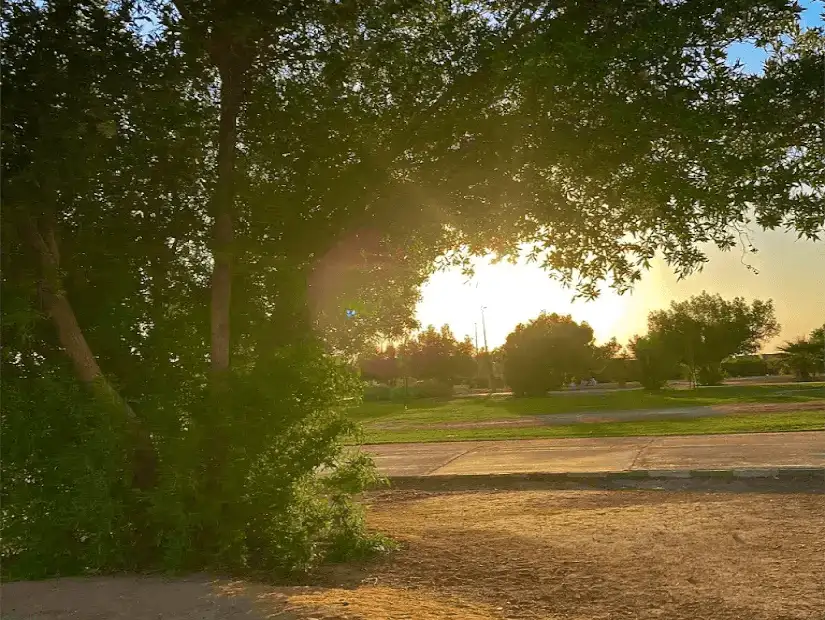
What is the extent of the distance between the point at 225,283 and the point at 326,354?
1137mm

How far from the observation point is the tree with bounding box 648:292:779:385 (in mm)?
42688

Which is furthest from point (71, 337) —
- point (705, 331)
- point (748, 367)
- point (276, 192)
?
point (748, 367)

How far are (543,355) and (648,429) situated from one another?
21.6m

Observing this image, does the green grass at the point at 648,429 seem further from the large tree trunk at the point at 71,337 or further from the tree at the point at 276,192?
the large tree trunk at the point at 71,337

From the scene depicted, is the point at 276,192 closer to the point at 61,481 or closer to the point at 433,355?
the point at 61,481

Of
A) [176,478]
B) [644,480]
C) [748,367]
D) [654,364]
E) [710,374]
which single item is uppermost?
[654,364]

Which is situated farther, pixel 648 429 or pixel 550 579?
pixel 648 429

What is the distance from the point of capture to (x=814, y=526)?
7188mm

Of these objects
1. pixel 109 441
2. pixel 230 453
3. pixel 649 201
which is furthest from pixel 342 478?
pixel 649 201

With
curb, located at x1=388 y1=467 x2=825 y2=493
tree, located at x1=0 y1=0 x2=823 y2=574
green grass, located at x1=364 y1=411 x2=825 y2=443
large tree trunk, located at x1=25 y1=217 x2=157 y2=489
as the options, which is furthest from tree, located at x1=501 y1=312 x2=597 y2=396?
large tree trunk, located at x1=25 y1=217 x2=157 y2=489

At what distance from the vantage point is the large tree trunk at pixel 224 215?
663cm

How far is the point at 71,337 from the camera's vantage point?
20.6ft

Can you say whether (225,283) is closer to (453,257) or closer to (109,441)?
(109,441)

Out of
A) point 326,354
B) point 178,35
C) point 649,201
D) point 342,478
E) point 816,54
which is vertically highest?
point 178,35
